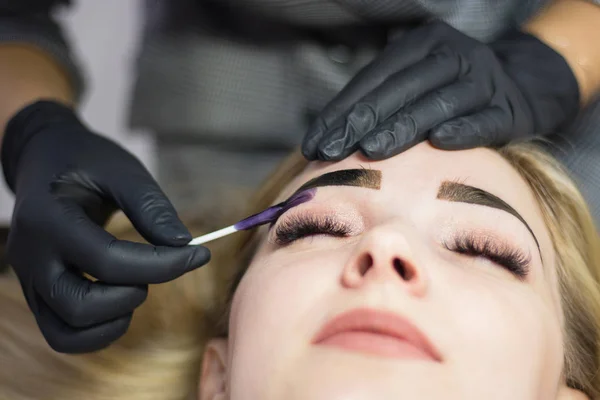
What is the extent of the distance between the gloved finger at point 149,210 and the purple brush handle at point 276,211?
0.09m

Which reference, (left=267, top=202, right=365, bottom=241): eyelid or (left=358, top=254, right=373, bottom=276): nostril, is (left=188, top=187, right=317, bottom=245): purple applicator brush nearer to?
(left=267, top=202, right=365, bottom=241): eyelid

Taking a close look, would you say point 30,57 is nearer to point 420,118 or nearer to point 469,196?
point 420,118

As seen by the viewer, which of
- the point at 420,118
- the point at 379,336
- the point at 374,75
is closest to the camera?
the point at 379,336

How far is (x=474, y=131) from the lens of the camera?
44.8 inches

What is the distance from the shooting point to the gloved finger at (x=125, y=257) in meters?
1.04

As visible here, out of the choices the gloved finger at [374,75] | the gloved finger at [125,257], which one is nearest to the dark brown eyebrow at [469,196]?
the gloved finger at [374,75]

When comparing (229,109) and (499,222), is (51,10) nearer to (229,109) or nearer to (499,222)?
(229,109)

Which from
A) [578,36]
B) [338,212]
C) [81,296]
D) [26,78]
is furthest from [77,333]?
[578,36]

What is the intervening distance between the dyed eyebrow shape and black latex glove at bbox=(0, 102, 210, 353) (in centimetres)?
22

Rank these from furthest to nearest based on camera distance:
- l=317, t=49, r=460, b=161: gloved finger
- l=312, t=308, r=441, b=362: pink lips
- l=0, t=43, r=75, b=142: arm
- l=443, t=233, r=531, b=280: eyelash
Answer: l=0, t=43, r=75, b=142: arm
l=317, t=49, r=460, b=161: gloved finger
l=443, t=233, r=531, b=280: eyelash
l=312, t=308, r=441, b=362: pink lips

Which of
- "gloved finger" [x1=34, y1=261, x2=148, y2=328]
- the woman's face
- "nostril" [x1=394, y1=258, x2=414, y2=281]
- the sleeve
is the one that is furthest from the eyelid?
the sleeve

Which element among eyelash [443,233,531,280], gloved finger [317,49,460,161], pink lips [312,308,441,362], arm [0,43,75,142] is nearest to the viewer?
pink lips [312,308,441,362]

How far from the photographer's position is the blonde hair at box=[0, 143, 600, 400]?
1.20 meters

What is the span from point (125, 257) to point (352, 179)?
1.21 ft
